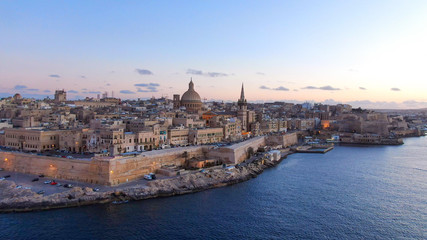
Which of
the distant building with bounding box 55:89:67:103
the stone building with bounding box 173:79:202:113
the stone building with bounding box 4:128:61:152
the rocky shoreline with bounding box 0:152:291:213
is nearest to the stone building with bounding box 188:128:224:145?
the rocky shoreline with bounding box 0:152:291:213

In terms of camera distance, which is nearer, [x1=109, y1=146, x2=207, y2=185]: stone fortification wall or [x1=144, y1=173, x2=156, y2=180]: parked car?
[x1=109, y1=146, x2=207, y2=185]: stone fortification wall

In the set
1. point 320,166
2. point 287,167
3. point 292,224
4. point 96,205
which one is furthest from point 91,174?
point 320,166

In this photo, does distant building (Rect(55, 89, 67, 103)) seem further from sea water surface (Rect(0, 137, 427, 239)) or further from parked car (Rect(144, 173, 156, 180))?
sea water surface (Rect(0, 137, 427, 239))

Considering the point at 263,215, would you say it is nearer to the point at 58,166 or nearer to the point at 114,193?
the point at 114,193

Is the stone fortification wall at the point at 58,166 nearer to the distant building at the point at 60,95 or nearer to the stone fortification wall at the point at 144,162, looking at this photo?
the stone fortification wall at the point at 144,162

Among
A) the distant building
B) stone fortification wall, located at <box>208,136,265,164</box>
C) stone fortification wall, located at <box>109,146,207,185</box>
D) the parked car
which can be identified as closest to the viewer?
stone fortification wall, located at <box>109,146,207,185</box>

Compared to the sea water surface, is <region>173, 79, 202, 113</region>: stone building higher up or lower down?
higher up

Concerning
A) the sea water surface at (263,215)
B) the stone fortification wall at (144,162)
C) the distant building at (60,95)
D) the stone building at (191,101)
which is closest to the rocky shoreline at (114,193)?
the sea water surface at (263,215)
